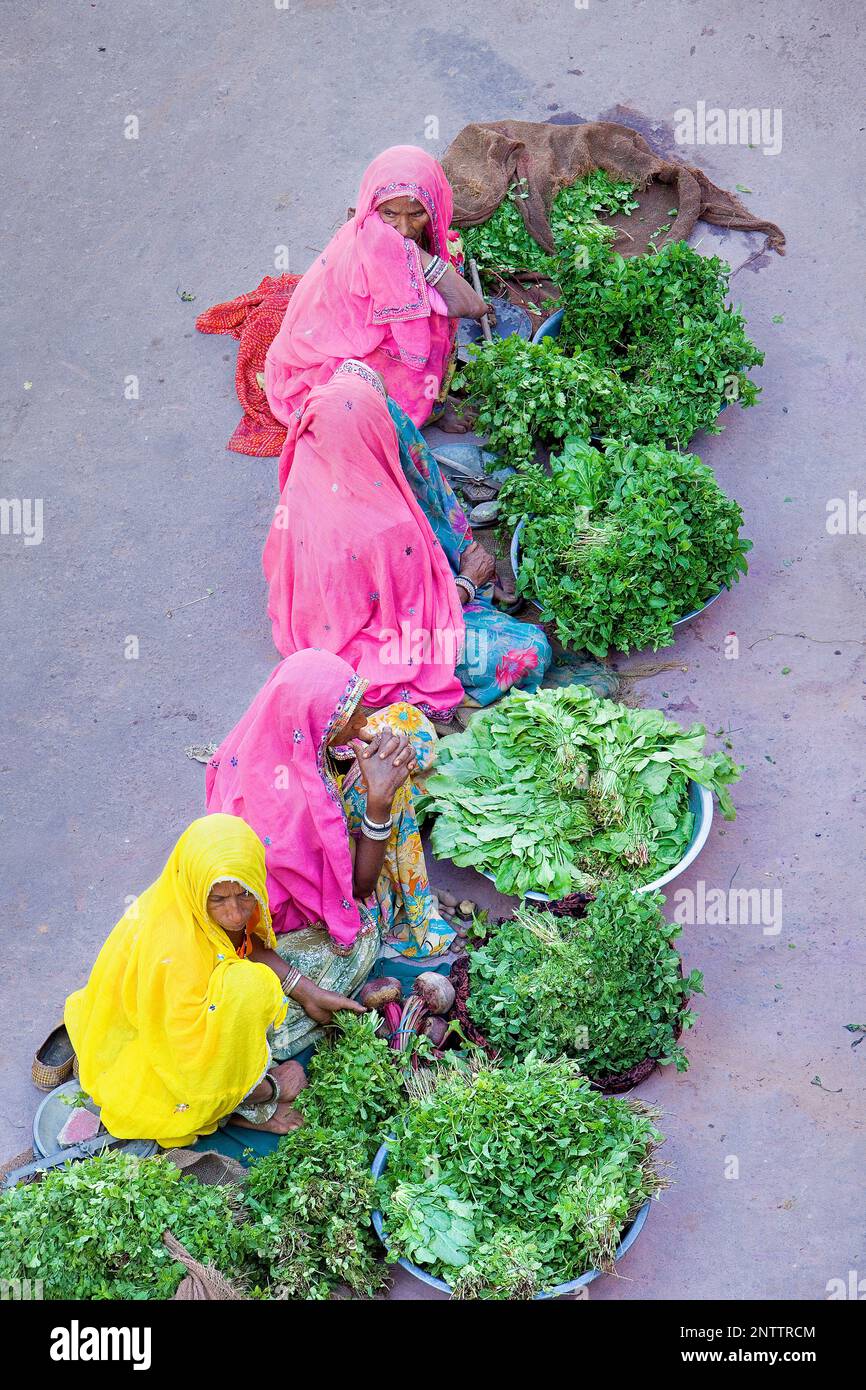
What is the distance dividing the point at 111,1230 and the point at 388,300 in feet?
12.8

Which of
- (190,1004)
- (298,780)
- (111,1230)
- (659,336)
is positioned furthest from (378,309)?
(111,1230)

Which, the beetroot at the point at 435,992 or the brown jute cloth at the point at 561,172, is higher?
the brown jute cloth at the point at 561,172

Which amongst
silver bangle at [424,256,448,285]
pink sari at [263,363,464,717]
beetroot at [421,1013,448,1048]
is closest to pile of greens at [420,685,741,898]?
pink sari at [263,363,464,717]

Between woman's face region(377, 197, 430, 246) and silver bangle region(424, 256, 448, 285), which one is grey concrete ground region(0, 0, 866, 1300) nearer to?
silver bangle region(424, 256, 448, 285)

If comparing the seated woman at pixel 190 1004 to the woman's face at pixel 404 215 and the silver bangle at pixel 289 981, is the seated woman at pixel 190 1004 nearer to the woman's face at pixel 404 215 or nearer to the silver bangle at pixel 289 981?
the silver bangle at pixel 289 981

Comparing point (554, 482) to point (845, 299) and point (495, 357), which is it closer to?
point (495, 357)

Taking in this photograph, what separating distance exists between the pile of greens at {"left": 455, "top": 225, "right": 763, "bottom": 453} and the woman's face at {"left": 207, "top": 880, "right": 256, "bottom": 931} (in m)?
2.69

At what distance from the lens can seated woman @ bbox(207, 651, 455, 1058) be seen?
469 centimetres

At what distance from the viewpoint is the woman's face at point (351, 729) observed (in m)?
4.79

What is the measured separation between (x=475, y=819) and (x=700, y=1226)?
1.53m

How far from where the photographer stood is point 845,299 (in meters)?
7.02

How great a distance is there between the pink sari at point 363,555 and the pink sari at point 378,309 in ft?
2.46

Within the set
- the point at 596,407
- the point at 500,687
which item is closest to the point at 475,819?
the point at 500,687

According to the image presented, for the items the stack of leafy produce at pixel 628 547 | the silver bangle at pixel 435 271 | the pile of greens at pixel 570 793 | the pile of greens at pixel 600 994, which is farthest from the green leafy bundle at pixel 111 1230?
the silver bangle at pixel 435 271
